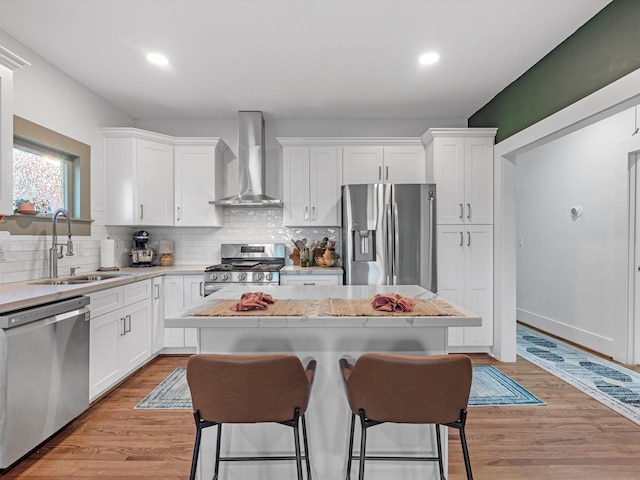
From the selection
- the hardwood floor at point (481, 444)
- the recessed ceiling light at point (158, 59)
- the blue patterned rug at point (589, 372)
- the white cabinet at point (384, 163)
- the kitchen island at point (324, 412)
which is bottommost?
the hardwood floor at point (481, 444)

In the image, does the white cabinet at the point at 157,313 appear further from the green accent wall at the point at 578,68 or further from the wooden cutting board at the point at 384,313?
the green accent wall at the point at 578,68

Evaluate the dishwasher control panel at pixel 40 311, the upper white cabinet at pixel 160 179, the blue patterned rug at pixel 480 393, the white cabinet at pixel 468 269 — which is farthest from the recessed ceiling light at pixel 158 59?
the white cabinet at pixel 468 269

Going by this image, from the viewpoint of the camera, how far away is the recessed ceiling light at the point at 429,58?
→ 289 cm

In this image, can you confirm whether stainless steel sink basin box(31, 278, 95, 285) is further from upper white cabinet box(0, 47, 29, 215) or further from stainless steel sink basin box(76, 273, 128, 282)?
upper white cabinet box(0, 47, 29, 215)

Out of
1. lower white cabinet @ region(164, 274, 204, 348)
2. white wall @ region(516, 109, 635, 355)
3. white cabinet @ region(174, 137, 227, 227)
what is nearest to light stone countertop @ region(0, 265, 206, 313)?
lower white cabinet @ region(164, 274, 204, 348)

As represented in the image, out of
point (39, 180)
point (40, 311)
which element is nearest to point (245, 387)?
point (40, 311)

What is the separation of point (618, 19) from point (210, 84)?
3142mm

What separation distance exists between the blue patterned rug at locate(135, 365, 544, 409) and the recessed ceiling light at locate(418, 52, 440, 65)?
2.73 metres

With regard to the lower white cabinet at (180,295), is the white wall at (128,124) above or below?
above

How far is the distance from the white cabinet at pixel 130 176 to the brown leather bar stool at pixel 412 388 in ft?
10.9

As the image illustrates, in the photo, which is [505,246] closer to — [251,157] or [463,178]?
[463,178]

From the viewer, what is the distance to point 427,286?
3684 mm

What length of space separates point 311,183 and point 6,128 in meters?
2.69

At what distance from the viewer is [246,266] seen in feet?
13.4
